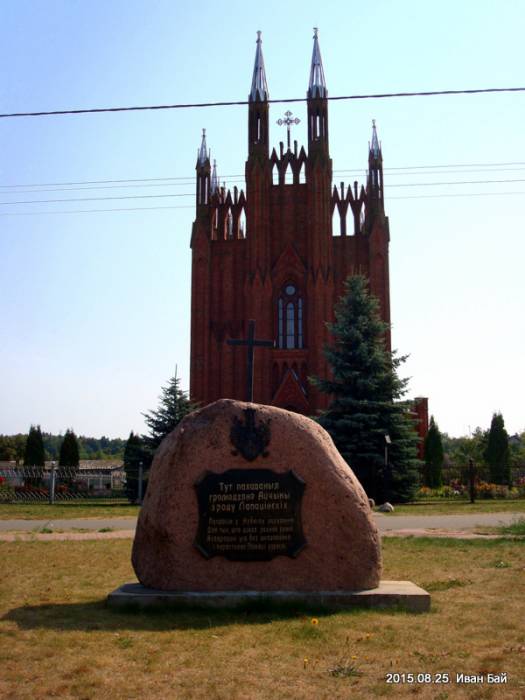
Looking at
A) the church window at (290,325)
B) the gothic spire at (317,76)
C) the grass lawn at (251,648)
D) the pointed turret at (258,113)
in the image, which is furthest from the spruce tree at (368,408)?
the gothic spire at (317,76)

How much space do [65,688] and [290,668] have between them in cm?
143

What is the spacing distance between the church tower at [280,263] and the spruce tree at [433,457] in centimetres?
585

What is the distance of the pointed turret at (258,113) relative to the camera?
41891mm

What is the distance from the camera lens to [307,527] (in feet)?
22.8

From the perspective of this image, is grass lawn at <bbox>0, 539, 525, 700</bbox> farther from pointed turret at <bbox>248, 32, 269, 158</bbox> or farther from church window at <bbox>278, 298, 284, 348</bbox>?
pointed turret at <bbox>248, 32, 269, 158</bbox>

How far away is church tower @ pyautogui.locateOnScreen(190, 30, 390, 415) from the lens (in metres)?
40.0

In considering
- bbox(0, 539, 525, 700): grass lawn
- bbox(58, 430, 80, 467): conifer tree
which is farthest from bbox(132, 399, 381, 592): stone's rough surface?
bbox(58, 430, 80, 467): conifer tree

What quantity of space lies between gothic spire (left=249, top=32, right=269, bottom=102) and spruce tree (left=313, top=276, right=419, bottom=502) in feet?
→ 70.1

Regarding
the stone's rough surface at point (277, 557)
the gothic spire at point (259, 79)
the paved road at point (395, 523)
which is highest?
the gothic spire at point (259, 79)

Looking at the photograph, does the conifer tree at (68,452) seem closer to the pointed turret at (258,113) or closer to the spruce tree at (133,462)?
the spruce tree at (133,462)

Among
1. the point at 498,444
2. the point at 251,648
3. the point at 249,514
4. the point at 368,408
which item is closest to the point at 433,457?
the point at 498,444

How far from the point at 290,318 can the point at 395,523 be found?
2569 cm

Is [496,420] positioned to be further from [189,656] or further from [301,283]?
[189,656]

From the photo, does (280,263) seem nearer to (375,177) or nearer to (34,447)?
(375,177)
